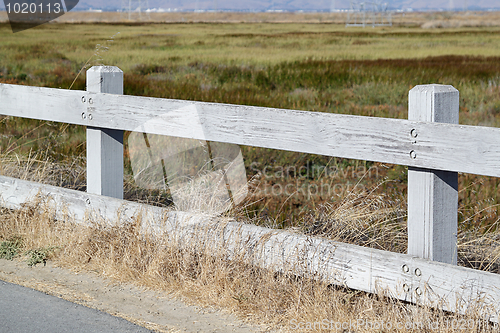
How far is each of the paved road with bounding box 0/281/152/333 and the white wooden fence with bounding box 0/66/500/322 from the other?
755 millimetres

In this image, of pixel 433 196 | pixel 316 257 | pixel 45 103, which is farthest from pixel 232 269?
pixel 45 103

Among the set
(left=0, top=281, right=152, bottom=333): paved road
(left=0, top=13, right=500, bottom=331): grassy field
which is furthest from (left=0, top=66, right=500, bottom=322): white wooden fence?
(left=0, top=281, right=152, bottom=333): paved road

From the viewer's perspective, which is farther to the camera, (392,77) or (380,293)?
(392,77)

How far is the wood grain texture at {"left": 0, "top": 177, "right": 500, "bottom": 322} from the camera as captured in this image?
2812 mm

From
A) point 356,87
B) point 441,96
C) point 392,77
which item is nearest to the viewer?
point 441,96

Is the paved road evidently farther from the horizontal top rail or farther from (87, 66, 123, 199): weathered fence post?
the horizontal top rail

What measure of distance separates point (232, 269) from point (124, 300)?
0.68 metres

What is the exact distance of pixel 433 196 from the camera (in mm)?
2900

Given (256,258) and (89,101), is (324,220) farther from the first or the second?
(89,101)

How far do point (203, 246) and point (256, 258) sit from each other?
1.24 ft

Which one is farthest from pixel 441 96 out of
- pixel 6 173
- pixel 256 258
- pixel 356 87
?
pixel 356 87

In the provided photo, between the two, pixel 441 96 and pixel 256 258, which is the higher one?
pixel 441 96

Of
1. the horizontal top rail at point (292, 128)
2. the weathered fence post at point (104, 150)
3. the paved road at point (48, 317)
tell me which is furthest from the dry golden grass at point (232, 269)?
the horizontal top rail at point (292, 128)

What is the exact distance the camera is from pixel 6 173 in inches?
213
